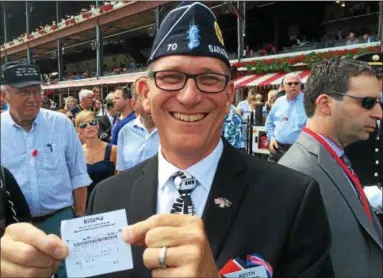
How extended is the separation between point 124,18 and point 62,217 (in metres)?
23.2

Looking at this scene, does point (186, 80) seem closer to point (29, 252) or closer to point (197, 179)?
point (197, 179)

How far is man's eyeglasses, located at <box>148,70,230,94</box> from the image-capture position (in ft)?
4.16

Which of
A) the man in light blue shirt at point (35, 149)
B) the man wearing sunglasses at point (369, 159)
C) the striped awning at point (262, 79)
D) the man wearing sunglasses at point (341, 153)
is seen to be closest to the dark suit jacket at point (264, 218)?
the man wearing sunglasses at point (341, 153)

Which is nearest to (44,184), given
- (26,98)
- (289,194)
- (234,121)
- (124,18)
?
(26,98)

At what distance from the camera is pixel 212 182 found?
1.38 meters

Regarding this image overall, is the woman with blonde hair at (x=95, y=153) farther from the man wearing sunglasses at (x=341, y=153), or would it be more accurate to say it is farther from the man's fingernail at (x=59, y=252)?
the man's fingernail at (x=59, y=252)

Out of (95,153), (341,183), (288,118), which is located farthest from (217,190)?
(288,118)

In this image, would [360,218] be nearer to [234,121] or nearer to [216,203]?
[216,203]

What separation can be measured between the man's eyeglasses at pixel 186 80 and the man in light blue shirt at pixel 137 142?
2.54m

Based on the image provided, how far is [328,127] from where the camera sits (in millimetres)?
2137

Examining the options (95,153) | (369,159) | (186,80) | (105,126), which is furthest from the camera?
(105,126)

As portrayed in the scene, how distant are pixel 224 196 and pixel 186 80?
388 millimetres

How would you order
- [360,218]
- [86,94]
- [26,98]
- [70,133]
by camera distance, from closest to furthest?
[360,218] → [26,98] → [70,133] → [86,94]

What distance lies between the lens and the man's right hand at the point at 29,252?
0.90 m
